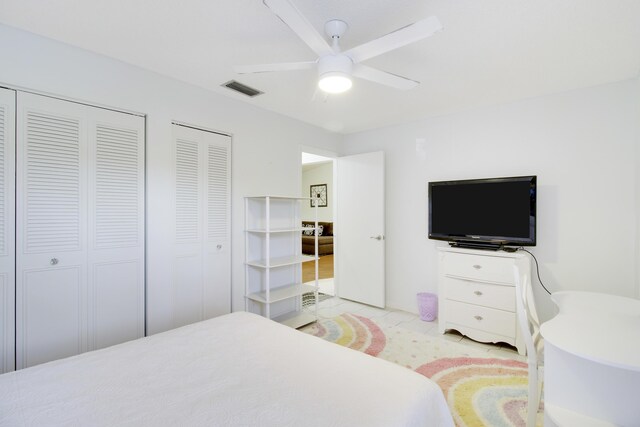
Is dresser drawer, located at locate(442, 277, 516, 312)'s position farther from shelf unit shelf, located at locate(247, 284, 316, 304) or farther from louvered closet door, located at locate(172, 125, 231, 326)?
louvered closet door, located at locate(172, 125, 231, 326)

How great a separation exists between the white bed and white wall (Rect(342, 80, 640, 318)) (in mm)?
2414

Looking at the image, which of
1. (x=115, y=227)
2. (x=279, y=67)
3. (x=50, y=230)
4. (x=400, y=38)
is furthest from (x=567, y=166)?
(x=50, y=230)

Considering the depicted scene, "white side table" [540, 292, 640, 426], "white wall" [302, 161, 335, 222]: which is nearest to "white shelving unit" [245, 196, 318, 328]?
"white side table" [540, 292, 640, 426]

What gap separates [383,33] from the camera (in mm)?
1914

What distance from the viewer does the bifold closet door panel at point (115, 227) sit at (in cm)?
224

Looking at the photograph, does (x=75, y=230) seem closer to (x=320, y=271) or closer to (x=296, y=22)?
(x=296, y=22)

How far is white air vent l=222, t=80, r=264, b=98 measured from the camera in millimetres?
2717

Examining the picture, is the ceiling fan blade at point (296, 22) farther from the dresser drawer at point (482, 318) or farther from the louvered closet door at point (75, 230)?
the dresser drawer at point (482, 318)

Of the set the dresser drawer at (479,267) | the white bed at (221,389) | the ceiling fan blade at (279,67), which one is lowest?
the white bed at (221,389)

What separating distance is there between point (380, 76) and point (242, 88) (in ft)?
4.93

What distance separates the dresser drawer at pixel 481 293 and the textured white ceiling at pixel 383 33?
1823 millimetres

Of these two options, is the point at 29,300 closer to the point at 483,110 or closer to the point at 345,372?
the point at 345,372

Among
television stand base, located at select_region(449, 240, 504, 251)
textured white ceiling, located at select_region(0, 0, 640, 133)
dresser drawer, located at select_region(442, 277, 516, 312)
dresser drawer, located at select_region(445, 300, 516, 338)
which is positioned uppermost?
textured white ceiling, located at select_region(0, 0, 640, 133)

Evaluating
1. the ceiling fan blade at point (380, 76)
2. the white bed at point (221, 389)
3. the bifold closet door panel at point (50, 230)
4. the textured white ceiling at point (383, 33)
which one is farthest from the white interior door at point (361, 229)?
the bifold closet door panel at point (50, 230)
